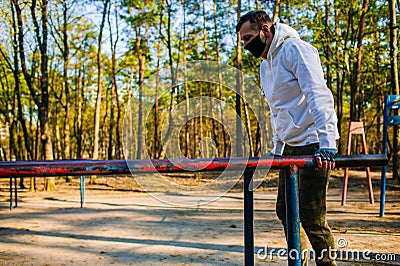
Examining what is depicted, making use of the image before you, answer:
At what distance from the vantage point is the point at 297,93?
8.35ft

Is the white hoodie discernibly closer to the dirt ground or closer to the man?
the man

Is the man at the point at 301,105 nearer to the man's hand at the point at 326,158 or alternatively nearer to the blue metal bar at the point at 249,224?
the man's hand at the point at 326,158

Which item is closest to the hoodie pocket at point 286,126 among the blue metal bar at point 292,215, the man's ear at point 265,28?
the man's ear at point 265,28

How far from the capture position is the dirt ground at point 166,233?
158 inches

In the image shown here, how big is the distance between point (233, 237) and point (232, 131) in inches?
71.6

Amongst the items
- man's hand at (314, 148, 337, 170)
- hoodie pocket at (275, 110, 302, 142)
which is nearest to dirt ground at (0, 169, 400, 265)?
hoodie pocket at (275, 110, 302, 142)

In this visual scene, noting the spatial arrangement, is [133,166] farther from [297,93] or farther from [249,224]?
[297,93]

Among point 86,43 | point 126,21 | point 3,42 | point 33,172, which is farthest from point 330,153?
point 86,43

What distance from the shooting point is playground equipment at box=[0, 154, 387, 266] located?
64.1 inches

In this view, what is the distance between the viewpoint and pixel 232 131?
3.50 metres

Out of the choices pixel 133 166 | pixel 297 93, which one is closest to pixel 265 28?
pixel 297 93

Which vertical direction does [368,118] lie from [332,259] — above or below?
above

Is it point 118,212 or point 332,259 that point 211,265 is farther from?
point 118,212

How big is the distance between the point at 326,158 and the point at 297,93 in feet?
2.01
